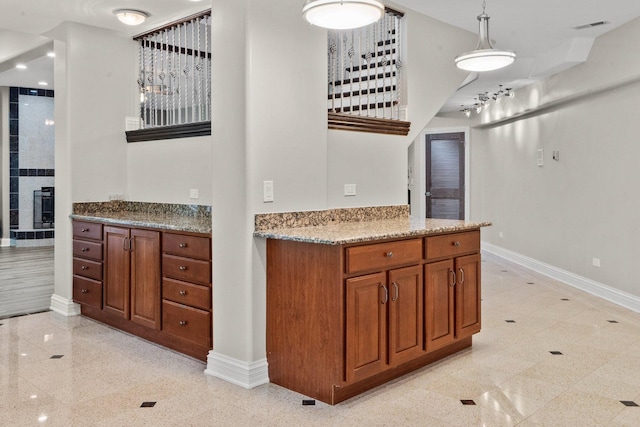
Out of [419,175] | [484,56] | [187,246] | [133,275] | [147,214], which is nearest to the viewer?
[187,246]

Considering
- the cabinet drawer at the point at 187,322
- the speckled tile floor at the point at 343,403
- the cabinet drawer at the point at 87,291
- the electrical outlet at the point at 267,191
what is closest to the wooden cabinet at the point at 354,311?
the speckled tile floor at the point at 343,403

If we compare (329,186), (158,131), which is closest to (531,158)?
(329,186)

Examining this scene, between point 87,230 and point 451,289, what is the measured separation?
3.07 meters

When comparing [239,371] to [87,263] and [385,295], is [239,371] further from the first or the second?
[87,263]

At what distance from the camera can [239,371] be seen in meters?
3.08

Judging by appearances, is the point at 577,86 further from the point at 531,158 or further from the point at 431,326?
the point at 431,326

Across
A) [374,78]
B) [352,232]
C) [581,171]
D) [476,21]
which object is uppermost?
[476,21]

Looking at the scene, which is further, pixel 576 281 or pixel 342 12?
pixel 576 281

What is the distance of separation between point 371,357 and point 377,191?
5.14 feet

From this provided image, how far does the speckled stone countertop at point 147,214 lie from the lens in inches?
146

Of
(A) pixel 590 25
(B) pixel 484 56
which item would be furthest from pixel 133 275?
(A) pixel 590 25

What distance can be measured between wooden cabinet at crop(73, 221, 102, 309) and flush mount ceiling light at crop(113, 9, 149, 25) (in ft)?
5.54

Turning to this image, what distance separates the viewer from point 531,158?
7.31 m

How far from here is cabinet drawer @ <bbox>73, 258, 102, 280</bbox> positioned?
14.3 ft
